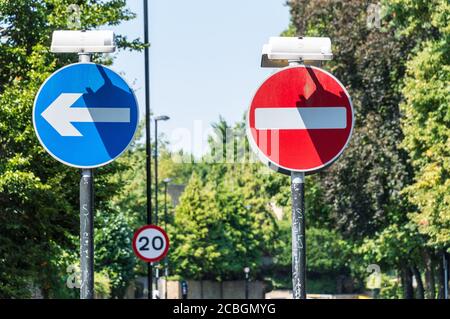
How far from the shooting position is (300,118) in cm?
533

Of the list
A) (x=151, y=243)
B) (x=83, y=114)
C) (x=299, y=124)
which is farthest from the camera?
(x=151, y=243)

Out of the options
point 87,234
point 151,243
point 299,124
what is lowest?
point 151,243

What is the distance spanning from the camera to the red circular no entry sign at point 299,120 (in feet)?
17.5

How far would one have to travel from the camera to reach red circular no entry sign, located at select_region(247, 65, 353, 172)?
533cm

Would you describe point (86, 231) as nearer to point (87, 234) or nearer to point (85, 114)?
point (87, 234)

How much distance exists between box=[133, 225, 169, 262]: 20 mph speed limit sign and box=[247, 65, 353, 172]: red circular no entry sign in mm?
20327

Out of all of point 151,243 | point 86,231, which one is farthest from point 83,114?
point 151,243

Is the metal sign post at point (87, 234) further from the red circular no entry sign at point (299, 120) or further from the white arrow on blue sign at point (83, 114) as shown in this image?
the red circular no entry sign at point (299, 120)

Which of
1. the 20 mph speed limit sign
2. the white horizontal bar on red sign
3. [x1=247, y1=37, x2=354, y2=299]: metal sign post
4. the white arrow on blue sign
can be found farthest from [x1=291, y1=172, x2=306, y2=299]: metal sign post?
the 20 mph speed limit sign

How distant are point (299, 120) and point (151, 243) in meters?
20.9

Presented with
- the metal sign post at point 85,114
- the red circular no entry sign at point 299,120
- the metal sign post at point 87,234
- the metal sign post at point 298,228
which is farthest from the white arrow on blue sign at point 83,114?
the metal sign post at point 298,228

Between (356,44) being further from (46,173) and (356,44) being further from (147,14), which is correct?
(46,173)

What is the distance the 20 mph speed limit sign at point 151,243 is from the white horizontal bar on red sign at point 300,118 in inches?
801

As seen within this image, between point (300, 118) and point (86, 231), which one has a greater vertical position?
point (300, 118)
